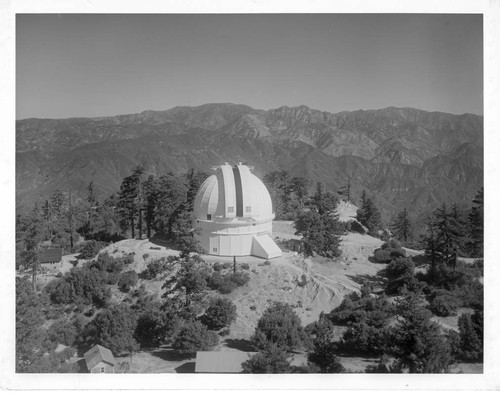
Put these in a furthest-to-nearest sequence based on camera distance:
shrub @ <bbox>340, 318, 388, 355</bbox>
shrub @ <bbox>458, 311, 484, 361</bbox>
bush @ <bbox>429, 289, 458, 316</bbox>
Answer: bush @ <bbox>429, 289, 458, 316</bbox> → shrub @ <bbox>340, 318, 388, 355</bbox> → shrub @ <bbox>458, 311, 484, 361</bbox>

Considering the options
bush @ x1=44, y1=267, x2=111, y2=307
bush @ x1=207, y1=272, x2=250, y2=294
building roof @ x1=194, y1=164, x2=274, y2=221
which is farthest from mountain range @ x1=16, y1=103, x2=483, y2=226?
bush @ x1=207, y1=272, x2=250, y2=294

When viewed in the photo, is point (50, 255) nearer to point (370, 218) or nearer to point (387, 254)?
point (387, 254)

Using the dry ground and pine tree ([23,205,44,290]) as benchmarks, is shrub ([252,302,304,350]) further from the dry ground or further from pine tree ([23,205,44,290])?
pine tree ([23,205,44,290])

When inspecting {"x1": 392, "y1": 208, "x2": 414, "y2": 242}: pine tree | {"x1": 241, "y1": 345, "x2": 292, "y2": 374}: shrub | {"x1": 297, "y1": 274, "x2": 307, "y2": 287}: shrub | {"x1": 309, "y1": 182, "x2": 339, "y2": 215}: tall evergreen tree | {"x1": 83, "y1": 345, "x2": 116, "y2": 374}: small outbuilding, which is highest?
{"x1": 309, "y1": 182, "x2": 339, "y2": 215}: tall evergreen tree

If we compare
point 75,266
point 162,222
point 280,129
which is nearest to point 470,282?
point 162,222

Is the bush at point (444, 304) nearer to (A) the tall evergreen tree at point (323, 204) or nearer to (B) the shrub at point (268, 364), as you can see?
(B) the shrub at point (268, 364)
